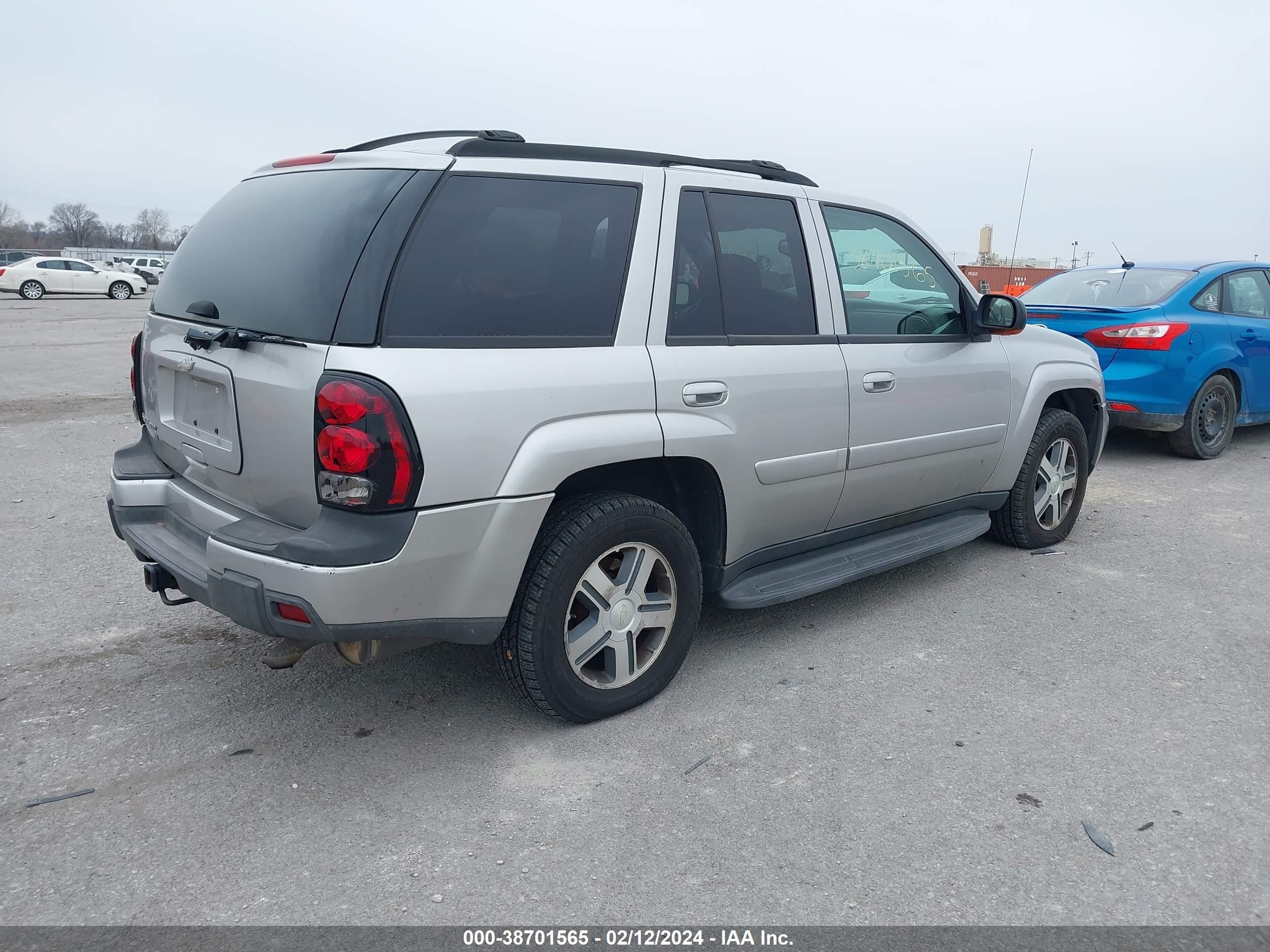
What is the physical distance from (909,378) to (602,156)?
67.0 inches

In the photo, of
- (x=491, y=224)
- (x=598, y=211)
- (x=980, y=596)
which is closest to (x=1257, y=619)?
(x=980, y=596)

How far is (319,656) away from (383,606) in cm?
129

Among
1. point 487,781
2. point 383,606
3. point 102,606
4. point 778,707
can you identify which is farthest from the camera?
point 102,606

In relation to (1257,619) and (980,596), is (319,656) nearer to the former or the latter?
(980,596)

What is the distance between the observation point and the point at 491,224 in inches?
123

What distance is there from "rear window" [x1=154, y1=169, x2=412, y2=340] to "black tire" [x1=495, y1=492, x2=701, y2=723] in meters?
0.96

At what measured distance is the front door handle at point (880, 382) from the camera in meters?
4.12

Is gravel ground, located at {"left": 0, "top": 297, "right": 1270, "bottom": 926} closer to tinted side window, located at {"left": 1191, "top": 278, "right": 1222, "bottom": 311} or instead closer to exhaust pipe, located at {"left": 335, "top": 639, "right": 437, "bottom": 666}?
exhaust pipe, located at {"left": 335, "top": 639, "right": 437, "bottom": 666}

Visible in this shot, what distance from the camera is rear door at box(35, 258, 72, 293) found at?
3159cm

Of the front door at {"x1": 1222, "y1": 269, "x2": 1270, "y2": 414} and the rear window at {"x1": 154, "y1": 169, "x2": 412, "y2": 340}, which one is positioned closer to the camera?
the rear window at {"x1": 154, "y1": 169, "x2": 412, "y2": 340}

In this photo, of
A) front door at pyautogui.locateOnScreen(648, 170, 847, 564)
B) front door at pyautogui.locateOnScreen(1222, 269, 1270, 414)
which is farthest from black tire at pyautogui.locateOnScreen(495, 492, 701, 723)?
front door at pyautogui.locateOnScreen(1222, 269, 1270, 414)

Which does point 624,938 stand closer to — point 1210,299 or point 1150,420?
point 1150,420

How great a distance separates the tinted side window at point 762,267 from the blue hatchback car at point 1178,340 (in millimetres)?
4581

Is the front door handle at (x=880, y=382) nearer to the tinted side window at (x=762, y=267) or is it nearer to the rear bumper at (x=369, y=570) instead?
the tinted side window at (x=762, y=267)
